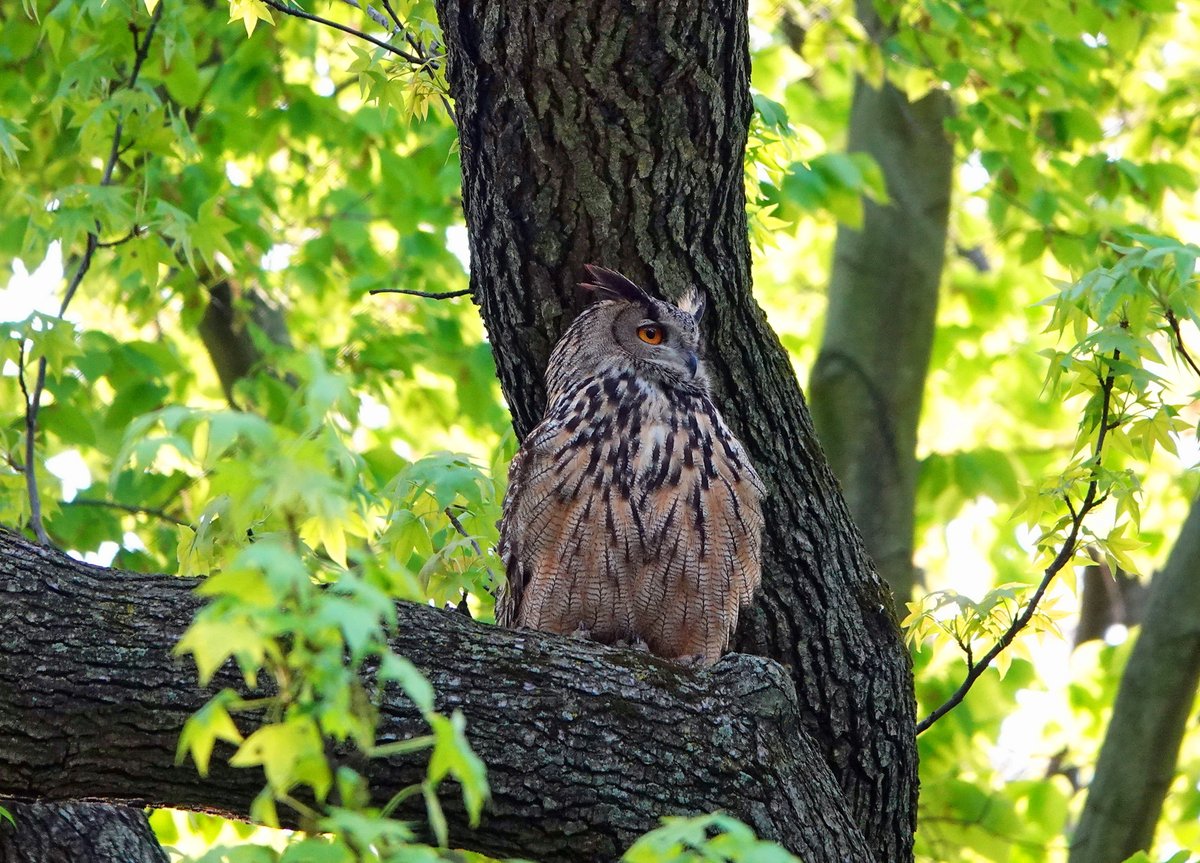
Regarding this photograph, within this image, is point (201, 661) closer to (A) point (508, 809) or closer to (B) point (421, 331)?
(A) point (508, 809)

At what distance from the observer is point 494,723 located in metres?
2.49

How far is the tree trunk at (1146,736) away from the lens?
481 cm

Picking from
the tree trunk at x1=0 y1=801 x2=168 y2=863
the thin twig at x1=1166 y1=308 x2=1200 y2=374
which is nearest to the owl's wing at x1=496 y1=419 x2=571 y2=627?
the tree trunk at x1=0 y1=801 x2=168 y2=863

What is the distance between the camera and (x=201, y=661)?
138 centimetres

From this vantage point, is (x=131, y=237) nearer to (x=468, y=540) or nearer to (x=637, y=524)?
(x=468, y=540)

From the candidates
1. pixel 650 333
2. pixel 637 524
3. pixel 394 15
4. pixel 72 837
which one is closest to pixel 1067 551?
pixel 637 524

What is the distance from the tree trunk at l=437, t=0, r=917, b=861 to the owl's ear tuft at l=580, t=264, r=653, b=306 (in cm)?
4

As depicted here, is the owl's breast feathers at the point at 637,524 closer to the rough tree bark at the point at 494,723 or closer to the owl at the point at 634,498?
the owl at the point at 634,498

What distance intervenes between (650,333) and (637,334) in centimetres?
5

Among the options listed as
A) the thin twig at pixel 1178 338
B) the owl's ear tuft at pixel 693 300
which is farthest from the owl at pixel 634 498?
the thin twig at pixel 1178 338

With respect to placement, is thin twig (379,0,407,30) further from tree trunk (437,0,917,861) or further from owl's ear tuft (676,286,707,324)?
owl's ear tuft (676,286,707,324)

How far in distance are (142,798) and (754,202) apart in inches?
95.5

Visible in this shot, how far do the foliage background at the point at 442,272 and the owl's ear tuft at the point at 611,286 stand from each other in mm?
643

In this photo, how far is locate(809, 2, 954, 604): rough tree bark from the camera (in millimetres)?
5723
